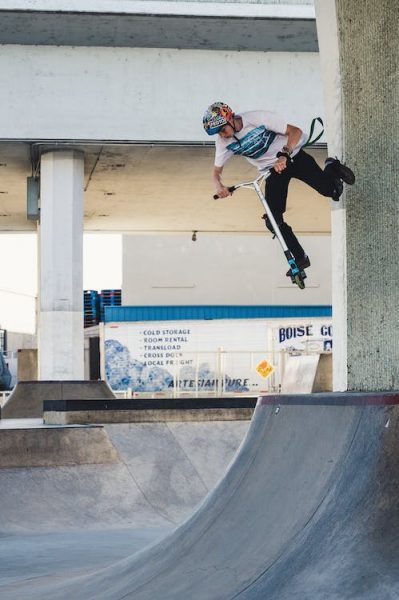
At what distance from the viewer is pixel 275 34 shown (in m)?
20.8

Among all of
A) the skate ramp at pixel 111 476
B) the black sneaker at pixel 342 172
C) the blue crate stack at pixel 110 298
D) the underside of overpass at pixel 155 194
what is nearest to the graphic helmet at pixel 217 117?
the black sneaker at pixel 342 172

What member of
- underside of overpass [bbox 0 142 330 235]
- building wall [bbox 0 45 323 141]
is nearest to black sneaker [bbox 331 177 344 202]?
building wall [bbox 0 45 323 141]

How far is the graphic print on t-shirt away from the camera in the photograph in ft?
25.6

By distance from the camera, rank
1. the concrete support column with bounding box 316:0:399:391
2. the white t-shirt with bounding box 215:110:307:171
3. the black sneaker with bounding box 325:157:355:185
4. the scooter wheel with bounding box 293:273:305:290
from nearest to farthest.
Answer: the concrete support column with bounding box 316:0:399:391, the black sneaker with bounding box 325:157:355:185, the white t-shirt with bounding box 215:110:307:171, the scooter wheel with bounding box 293:273:305:290

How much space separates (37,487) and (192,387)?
30.9 m

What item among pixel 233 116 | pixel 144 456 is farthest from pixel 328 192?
pixel 144 456

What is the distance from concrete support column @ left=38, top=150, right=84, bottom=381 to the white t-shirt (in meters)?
14.3

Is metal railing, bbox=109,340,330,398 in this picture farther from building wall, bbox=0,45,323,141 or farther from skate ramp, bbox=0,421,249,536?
skate ramp, bbox=0,421,249,536

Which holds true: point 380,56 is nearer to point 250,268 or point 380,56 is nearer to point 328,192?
point 328,192

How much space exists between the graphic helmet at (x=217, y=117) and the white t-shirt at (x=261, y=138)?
0.48 ft

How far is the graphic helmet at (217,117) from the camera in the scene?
7.66 m

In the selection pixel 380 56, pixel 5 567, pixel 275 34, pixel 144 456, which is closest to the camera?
pixel 380 56

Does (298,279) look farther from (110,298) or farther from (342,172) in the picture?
(110,298)

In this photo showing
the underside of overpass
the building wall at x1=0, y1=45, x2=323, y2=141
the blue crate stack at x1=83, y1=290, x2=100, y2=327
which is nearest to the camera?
the building wall at x1=0, y1=45, x2=323, y2=141
